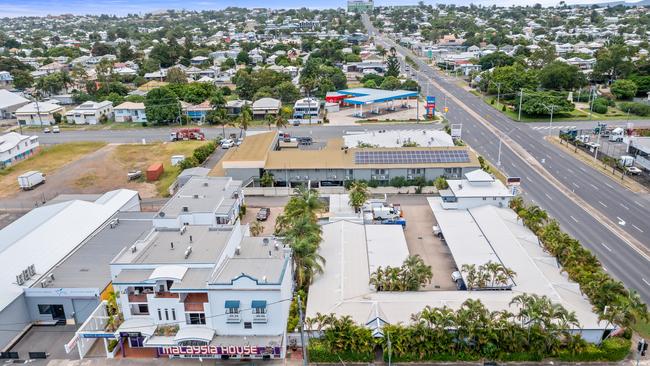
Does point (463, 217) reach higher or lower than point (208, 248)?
lower

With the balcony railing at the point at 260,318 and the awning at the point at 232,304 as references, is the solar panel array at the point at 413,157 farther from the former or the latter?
the awning at the point at 232,304

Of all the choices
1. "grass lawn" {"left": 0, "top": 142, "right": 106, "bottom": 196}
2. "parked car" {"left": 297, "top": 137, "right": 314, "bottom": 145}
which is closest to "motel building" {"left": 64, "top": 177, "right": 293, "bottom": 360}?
"grass lawn" {"left": 0, "top": 142, "right": 106, "bottom": 196}

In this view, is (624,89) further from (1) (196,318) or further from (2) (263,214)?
(1) (196,318)

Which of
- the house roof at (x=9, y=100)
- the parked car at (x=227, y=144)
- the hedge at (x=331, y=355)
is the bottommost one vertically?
the hedge at (x=331, y=355)

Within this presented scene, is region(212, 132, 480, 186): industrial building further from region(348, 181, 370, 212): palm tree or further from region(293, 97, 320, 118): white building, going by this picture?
region(293, 97, 320, 118): white building

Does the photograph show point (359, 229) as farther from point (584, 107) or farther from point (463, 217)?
point (584, 107)

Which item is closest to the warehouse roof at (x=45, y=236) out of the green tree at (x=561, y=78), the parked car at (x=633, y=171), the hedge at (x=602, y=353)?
the hedge at (x=602, y=353)

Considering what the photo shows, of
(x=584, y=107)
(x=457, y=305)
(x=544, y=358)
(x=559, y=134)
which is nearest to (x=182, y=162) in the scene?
(x=457, y=305)
